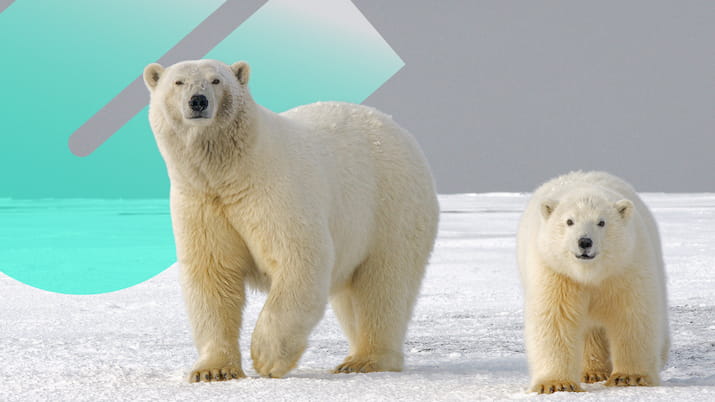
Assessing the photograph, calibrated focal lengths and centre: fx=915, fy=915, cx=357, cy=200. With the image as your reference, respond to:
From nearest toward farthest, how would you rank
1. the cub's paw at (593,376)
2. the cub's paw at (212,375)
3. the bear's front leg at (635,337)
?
the bear's front leg at (635,337)
the cub's paw at (212,375)
the cub's paw at (593,376)

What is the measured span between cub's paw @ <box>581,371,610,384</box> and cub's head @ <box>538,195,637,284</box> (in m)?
0.91

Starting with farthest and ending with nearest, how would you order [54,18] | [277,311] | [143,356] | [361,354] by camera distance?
[54,18]
[143,356]
[361,354]
[277,311]

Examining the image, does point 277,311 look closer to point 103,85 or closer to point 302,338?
point 302,338

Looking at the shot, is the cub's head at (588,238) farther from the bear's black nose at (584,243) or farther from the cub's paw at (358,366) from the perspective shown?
the cub's paw at (358,366)

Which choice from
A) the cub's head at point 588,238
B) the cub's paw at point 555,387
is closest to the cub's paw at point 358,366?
the cub's paw at point 555,387

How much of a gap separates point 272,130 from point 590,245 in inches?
68.6

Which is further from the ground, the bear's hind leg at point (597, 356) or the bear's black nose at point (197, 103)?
the bear's black nose at point (197, 103)

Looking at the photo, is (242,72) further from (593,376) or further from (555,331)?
(593,376)

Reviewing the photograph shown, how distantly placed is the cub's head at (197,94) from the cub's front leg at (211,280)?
1.55 feet

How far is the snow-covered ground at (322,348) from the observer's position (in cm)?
437

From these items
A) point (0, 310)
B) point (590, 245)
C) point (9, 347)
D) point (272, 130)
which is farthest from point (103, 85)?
point (590, 245)

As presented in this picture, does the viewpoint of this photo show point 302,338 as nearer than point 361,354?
Yes

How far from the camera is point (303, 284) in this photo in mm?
4629

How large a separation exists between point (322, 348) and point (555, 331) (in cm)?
222
